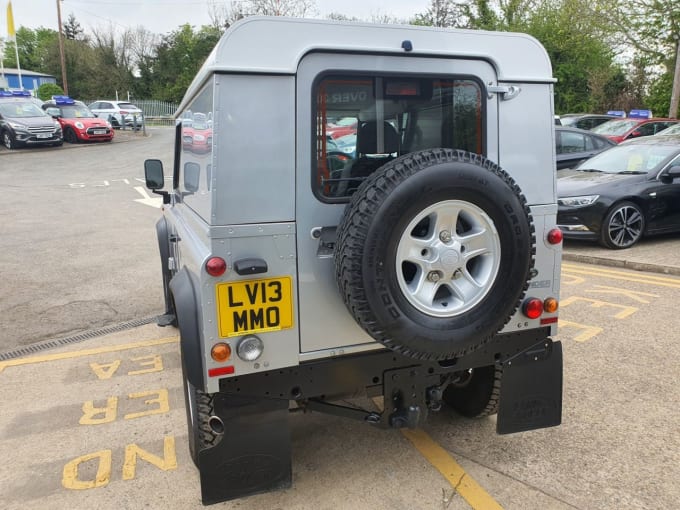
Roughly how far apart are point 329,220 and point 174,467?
5.63 feet

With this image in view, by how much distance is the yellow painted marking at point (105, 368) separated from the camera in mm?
4430

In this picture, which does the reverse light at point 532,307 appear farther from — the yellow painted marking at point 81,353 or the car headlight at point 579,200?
the car headlight at point 579,200

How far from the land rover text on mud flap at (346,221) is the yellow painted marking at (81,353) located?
7.89ft

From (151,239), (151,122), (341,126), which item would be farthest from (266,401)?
(151,122)

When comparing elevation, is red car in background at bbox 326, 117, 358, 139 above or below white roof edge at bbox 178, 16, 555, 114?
below

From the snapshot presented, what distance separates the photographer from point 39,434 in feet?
11.6

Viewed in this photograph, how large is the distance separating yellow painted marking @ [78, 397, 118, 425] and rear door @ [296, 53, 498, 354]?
192 cm

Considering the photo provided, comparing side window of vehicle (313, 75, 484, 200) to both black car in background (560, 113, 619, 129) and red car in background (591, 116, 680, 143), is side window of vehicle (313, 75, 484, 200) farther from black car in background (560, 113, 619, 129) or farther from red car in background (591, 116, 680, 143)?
black car in background (560, 113, 619, 129)

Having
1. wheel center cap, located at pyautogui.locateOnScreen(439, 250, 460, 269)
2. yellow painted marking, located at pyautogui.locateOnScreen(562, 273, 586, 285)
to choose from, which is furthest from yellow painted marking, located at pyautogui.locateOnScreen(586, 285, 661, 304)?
wheel center cap, located at pyautogui.locateOnScreen(439, 250, 460, 269)

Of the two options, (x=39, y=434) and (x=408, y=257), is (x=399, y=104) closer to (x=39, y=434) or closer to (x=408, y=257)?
(x=408, y=257)

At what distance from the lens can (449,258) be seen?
2.44 metres

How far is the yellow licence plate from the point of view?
7.85 ft

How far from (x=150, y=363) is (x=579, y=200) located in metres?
6.05

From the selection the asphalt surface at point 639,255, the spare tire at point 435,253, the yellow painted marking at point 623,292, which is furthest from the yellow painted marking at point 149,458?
the asphalt surface at point 639,255
